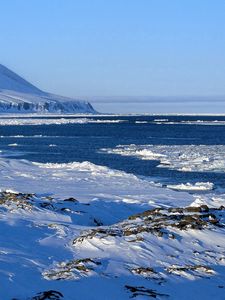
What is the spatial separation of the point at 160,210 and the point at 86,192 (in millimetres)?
7063

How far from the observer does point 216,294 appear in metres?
7.98

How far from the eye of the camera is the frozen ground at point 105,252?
773cm

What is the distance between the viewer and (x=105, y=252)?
31.0 feet

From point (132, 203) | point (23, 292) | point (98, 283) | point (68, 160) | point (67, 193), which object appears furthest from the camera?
point (68, 160)

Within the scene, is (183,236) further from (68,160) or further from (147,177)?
(68,160)

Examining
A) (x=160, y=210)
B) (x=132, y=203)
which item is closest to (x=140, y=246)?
(x=160, y=210)

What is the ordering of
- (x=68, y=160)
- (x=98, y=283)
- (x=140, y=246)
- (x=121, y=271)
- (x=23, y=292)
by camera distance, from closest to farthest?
(x=23, y=292)
(x=98, y=283)
(x=121, y=271)
(x=140, y=246)
(x=68, y=160)

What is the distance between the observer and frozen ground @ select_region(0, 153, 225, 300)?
25.4 feet

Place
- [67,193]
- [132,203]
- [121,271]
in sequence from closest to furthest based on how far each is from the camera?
[121,271] → [132,203] → [67,193]

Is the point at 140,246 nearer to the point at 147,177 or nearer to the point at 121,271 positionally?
the point at 121,271

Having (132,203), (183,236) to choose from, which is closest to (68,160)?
(132,203)

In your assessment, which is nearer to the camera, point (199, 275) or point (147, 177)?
point (199, 275)

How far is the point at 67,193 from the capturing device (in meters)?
19.8

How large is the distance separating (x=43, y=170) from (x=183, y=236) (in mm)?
19255
